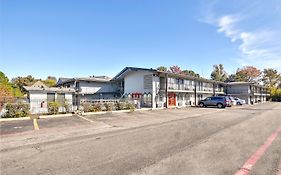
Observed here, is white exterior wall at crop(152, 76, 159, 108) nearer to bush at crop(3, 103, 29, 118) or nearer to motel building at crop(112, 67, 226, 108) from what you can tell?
motel building at crop(112, 67, 226, 108)

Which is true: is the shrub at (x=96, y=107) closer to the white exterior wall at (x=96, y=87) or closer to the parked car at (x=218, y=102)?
the white exterior wall at (x=96, y=87)

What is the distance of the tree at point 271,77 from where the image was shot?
3221 inches

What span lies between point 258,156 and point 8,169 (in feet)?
23.9

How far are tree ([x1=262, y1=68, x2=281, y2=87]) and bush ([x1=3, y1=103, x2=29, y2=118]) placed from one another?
89719 mm

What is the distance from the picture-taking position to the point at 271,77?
82.4m

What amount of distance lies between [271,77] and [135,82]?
72.9m

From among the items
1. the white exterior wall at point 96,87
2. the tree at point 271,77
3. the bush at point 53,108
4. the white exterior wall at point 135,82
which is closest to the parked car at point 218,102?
the white exterior wall at point 135,82

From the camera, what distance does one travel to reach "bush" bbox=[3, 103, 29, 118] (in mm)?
15545

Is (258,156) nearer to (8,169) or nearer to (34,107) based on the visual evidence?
(8,169)

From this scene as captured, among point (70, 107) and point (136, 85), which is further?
point (136, 85)

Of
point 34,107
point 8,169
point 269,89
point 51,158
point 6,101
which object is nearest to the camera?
point 8,169

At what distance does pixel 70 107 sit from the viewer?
772 inches

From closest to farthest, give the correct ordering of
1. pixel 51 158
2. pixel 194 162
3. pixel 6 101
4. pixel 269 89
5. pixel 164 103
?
pixel 194 162
pixel 51 158
pixel 6 101
pixel 164 103
pixel 269 89

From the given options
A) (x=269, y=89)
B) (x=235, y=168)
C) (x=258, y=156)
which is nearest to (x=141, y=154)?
(x=235, y=168)
